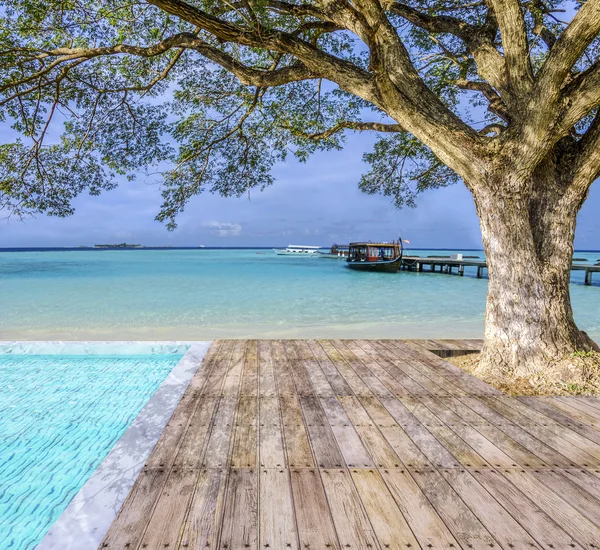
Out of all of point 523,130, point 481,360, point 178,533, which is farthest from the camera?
point 481,360

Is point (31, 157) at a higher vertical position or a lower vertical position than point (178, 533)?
higher

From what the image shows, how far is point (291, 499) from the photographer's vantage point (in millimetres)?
2045

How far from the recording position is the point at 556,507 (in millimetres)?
2016

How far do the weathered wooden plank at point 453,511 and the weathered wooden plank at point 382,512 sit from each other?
0.68 feet

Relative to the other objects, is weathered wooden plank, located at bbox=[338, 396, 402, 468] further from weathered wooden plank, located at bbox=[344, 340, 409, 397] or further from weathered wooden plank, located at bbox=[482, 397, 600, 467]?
weathered wooden plank, located at bbox=[482, 397, 600, 467]

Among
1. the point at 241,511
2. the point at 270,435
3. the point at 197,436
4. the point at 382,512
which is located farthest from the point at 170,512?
the point at 382,512

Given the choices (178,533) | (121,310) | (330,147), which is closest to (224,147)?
(330,147)

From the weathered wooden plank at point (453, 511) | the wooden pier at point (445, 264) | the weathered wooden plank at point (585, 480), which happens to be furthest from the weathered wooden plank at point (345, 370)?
the wooden pier at point (445, 264)

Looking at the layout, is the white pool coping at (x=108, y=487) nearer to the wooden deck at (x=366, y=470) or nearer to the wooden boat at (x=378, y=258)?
the wooden deck at (x=366, y=470)

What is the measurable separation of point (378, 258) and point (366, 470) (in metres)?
33.0

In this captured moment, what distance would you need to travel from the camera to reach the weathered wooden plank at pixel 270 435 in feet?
7.97

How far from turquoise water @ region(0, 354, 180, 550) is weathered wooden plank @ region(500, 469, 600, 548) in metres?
2.87

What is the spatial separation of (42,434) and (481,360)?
4.52 metres

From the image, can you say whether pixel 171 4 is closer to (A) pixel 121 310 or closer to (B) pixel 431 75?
(B) pixel 431 75
